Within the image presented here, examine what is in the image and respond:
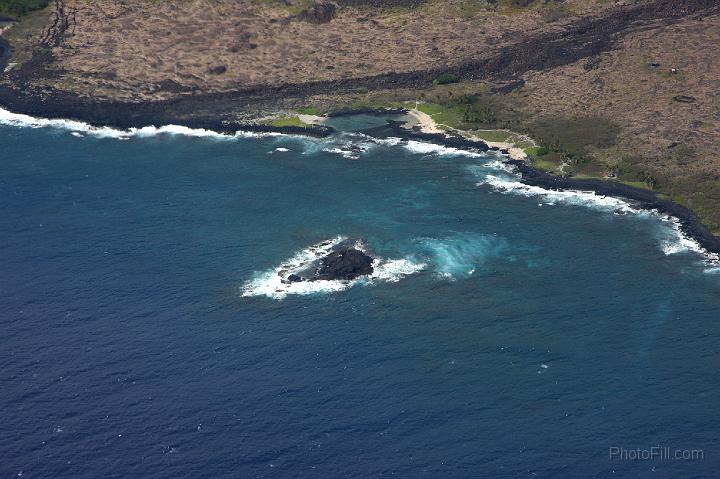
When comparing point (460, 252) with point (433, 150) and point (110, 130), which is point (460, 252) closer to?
point (433, 150)

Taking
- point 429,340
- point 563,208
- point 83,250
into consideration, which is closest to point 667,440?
point 429,340

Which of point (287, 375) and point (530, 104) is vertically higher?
point (530, 104)

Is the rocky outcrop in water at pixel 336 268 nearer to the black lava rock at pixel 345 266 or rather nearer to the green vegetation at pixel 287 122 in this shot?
the black lava rock at pixel 345 266

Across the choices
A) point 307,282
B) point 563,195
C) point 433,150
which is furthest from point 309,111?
point 307,282

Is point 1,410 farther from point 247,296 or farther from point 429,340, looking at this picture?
point 429,340

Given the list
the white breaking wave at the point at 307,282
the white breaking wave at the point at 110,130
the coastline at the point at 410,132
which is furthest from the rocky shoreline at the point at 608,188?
the white breaking wave at the point at 307,282

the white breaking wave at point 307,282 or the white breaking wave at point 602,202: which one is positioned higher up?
the white breaking wave at point 602,202

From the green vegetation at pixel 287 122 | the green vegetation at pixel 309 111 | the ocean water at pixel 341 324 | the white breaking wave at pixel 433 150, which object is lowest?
the ocean water at pixel 341 324
